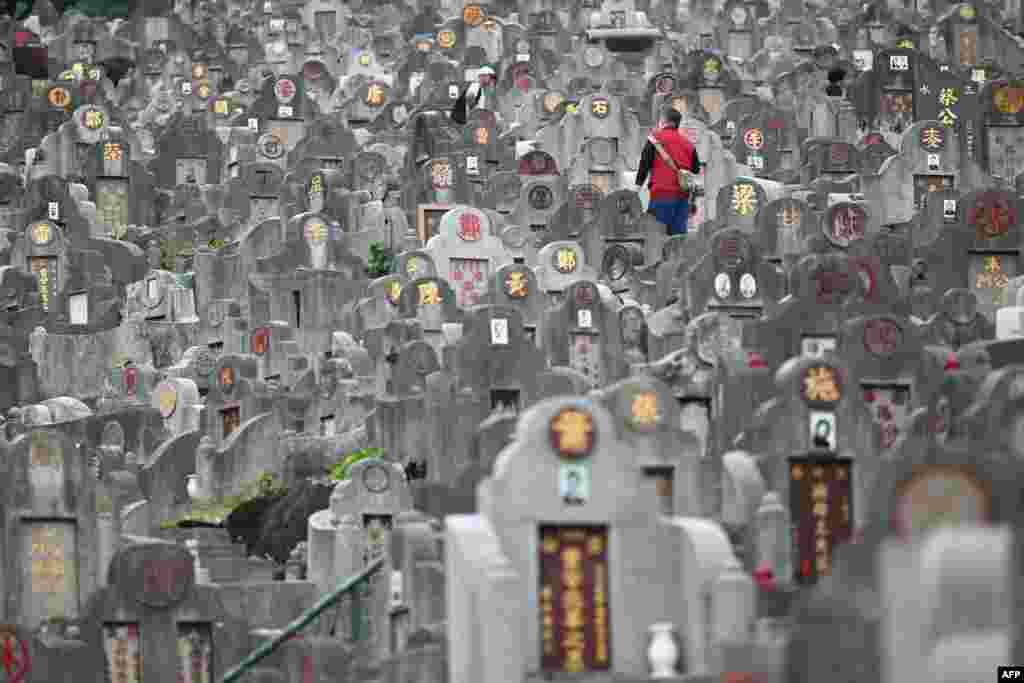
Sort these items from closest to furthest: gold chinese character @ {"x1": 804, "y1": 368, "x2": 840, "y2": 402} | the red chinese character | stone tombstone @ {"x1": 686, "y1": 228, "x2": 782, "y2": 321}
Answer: gold chinese character @ {"x1": 804, "y1": 368, "x2": 840, "y2": 402} → stone tombstone @ {"x1": 686, "y1": 228, "x2": 782, "y2": 321} → the red chinese character

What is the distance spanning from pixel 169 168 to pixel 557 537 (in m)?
33.2

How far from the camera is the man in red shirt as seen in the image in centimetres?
3934

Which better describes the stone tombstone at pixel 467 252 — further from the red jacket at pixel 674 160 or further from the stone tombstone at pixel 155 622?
the stone tombstone at pixel 155 622

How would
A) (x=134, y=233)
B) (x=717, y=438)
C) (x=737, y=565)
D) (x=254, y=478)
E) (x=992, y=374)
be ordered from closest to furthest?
(x=737, y=565) → (x=992, y=374) → (x=717, y=438) → (x=254, y=478) → (x=134, y=233)

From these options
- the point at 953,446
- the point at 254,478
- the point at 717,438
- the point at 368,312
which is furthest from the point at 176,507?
the point at 953,446

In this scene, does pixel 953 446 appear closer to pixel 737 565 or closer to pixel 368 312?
pixel 737 565

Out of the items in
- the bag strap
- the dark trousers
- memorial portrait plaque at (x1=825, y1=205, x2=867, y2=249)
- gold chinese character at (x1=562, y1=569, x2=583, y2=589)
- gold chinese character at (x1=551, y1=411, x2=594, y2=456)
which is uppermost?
the bag strap

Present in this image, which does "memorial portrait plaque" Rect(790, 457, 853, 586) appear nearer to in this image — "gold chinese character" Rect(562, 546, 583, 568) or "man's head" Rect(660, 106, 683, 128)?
"gold chinese character" Rect(562, 546, 583, 568)

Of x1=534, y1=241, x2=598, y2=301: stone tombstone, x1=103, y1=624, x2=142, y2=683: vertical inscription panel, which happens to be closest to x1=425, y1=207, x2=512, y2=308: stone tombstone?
x1=534, y1=241, x2=598, y2=301: stone tombstone

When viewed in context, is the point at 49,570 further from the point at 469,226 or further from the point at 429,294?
the point at 469,226

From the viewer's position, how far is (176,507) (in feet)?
124

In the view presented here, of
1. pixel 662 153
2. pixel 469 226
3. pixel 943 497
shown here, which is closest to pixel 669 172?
pixel 662 153

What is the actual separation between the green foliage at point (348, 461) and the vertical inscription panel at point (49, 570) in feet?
14.0

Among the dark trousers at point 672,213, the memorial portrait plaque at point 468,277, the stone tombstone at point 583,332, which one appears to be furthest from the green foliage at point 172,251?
the stone tombstone at point 583,332
